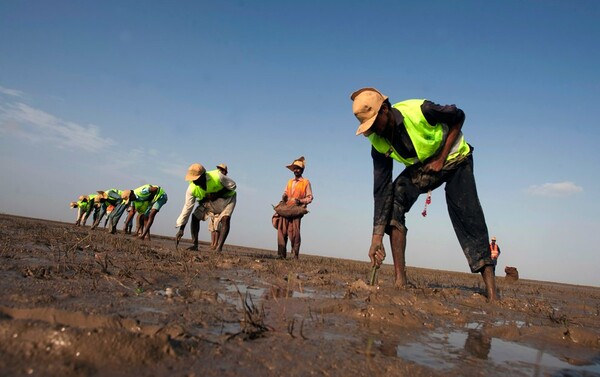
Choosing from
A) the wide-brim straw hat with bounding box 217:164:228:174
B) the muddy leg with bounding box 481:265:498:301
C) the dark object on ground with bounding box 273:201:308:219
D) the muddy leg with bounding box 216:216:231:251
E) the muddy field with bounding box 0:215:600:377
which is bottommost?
the muddy field with bounding box 0:215:600:377

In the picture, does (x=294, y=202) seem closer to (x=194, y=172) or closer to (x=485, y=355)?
(x=194, y=172)

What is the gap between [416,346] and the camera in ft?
5.53

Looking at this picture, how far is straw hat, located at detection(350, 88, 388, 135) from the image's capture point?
3.30 m

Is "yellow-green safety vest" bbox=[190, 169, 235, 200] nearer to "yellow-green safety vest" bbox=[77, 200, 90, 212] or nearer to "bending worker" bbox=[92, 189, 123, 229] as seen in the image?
"bending worker" bbox=[92, 189, 123, 229]

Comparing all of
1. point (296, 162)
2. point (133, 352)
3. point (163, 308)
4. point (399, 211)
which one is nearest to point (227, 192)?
point (296, 162)

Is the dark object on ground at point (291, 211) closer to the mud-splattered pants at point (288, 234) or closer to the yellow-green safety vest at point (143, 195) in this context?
the mud-splattered pants at point (288, 234)

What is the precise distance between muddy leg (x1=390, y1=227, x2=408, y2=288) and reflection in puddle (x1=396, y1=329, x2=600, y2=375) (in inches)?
70.1

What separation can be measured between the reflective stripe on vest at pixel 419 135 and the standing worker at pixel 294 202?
14.2 ft

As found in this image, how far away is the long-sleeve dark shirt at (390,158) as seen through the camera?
3.41m

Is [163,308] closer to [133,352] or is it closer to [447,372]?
[133,352]

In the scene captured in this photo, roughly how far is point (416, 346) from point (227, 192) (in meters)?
6.44

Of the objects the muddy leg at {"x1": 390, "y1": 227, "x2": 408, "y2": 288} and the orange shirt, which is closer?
the muddy leg at {"x1": 390, "y1": 227, "x2": 408, "y2": 288}

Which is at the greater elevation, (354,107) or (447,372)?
(354,107)

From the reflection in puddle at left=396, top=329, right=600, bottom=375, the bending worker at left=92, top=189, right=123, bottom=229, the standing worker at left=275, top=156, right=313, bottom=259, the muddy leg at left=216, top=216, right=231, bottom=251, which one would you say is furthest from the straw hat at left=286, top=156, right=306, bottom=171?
the bending worker at left=92, top=189, right=123, bottom=229
